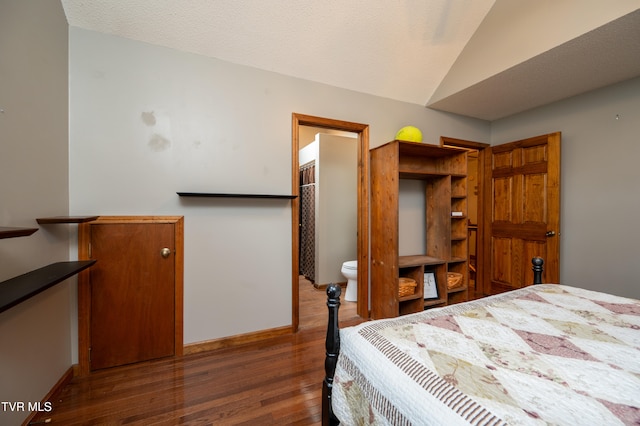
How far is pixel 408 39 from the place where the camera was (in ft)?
7.95

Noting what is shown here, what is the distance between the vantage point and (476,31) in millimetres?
2535

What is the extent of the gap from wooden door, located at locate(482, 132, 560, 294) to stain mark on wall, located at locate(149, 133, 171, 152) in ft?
12.7

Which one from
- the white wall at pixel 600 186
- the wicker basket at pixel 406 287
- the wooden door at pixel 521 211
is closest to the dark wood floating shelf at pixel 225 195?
the wicker basket at pixel 406 287

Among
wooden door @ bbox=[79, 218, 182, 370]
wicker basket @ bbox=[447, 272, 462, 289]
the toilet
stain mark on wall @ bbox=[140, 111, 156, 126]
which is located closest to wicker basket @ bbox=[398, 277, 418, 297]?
wicker basket @ bbox=[447, 272, 462, 289]

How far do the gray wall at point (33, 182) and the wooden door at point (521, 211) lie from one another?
170 inches

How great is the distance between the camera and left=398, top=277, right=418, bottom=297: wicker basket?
8.49 ft

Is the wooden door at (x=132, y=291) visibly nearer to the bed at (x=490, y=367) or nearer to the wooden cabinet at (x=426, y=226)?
the bed at (x=490, y=367)

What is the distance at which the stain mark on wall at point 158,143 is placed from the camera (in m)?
2.00

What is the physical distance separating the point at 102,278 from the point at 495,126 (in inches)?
188

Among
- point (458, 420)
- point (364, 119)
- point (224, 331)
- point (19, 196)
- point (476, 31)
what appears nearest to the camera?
point (458, 420)

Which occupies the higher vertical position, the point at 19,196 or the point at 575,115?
the point at 575,115

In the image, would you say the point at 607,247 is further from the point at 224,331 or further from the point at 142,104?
the point at 142,104

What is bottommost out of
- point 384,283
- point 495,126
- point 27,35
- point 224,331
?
point 224,331

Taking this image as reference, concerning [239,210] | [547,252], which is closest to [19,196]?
[239,210]
